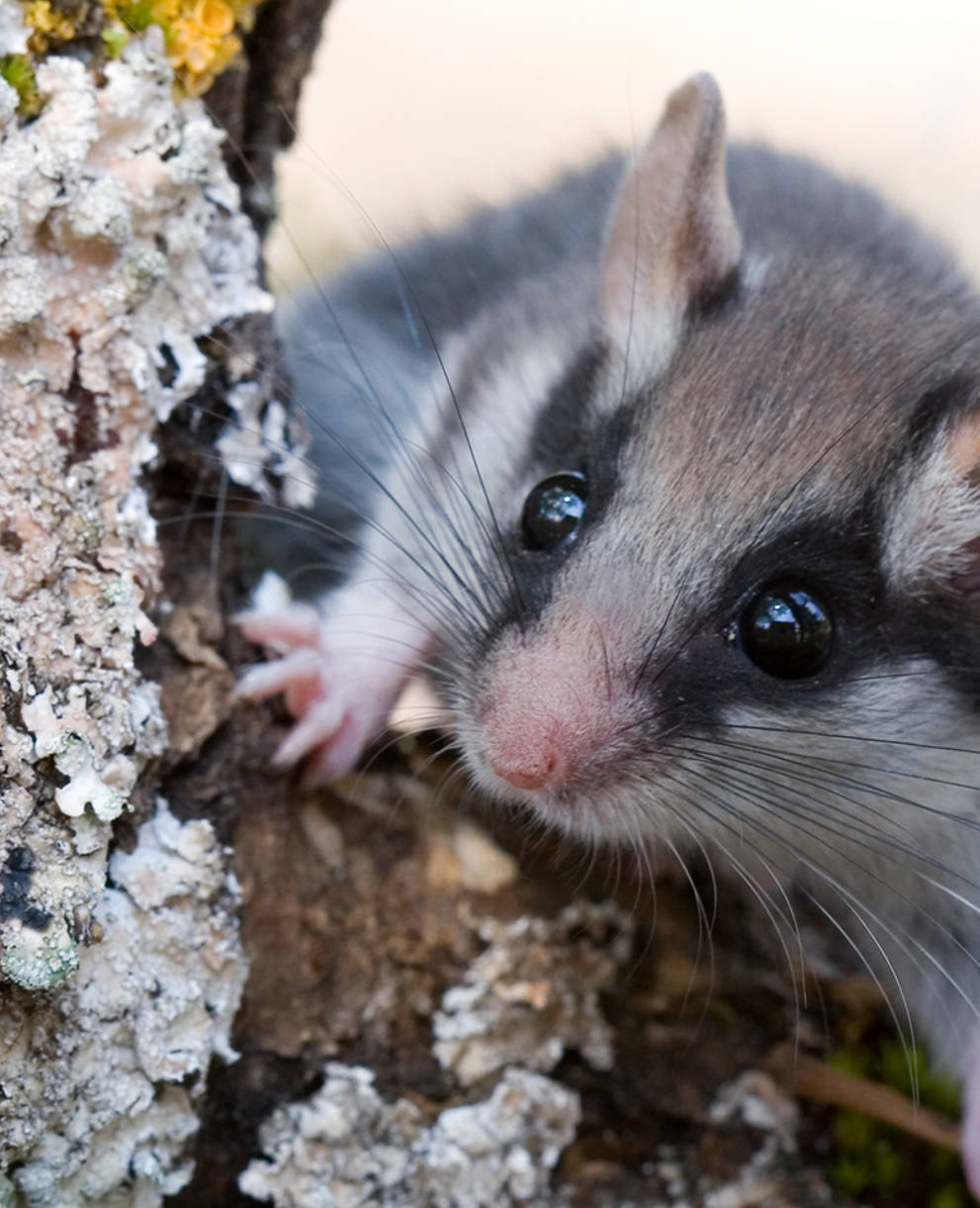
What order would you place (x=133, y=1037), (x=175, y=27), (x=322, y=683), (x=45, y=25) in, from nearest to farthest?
(x=133, y=1037), (x=45, y=25), (x=175, y=27), (x=322, y=683)

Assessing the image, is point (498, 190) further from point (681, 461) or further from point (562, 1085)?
point (562, 1085)

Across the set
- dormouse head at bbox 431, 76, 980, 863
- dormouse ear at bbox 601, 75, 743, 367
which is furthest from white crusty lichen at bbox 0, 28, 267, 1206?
dormouse ear at bbox 601, 75, 743, 367

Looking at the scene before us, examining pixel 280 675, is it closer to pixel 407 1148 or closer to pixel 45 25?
pixel 407 1148

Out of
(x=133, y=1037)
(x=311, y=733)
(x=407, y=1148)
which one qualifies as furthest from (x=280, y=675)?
(x=407, y=1148)

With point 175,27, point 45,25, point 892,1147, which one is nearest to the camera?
point 45,25

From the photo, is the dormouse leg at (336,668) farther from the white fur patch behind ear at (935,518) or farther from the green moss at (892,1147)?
the green moss at (892,1147)

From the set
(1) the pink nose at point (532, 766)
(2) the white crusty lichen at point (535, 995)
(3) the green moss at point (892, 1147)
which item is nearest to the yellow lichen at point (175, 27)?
(1) the pink nose at point (532, 766)

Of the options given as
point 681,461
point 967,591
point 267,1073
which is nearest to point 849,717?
point 967,591
